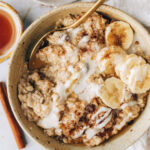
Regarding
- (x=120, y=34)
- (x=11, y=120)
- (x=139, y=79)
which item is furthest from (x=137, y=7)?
(x=11, y=120)

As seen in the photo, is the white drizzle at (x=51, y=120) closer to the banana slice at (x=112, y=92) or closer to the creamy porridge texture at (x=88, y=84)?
the creamy porridge texture at (x=88, y=84)

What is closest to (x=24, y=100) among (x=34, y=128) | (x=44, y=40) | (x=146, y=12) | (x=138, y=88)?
(x=34, y=128)

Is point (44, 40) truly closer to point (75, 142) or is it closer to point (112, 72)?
point (112, 72)

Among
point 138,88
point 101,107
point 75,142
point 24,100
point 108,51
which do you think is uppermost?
point 108,51

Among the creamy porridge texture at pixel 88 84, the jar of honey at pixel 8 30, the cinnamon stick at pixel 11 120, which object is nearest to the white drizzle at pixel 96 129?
the creamy porridge texture at pixel 88 84

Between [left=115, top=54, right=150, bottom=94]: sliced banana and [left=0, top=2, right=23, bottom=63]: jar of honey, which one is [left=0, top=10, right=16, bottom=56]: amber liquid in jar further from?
[left=115, top=54, right=150, bottom=94]: sliced banana
